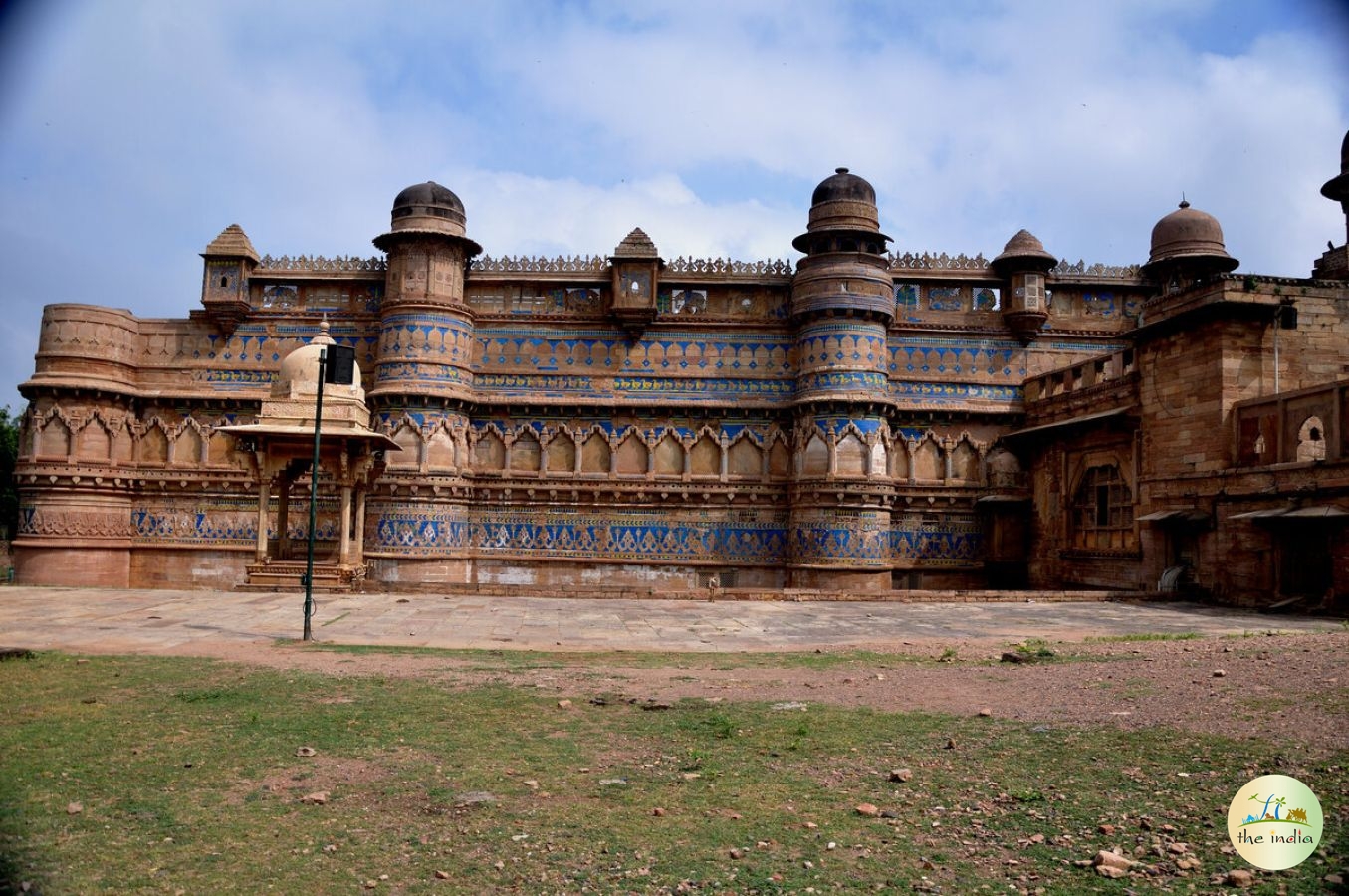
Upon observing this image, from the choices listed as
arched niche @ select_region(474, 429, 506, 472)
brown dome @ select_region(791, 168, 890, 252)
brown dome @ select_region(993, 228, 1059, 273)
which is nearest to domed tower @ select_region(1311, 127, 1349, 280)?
brown dome @ select_region(993, 228, 1059, 273)

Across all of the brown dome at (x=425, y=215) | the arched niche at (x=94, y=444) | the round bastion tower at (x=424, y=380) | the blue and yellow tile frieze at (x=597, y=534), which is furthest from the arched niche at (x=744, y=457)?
the arched niche at (x=94, y=444)

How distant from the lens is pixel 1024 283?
88.4ft

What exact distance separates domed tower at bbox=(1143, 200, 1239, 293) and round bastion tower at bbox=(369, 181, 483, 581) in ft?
61.3

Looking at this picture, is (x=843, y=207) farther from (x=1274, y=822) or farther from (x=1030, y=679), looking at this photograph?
(x=1274, y=822)

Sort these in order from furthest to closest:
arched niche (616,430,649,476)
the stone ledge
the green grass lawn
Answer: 1. arched niche (616,430,649,476)
2. the stone ledge
3. the green grass lawn

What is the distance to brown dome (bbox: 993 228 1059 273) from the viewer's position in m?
26.8

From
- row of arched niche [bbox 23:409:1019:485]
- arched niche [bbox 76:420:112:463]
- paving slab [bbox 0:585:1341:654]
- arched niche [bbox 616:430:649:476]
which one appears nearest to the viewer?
paving slab [bbox 0:585:1341:654]

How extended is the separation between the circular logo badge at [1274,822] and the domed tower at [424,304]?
22199mm

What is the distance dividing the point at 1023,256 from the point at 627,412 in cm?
1143

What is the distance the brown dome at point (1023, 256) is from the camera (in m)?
26.8

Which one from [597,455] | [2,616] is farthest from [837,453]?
[2,616]

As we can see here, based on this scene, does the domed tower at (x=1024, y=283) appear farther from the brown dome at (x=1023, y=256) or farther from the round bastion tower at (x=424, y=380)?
the round bastion tower at (x=424, y=380)

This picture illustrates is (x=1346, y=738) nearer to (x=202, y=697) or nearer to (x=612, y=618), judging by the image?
(x=202, y=697)

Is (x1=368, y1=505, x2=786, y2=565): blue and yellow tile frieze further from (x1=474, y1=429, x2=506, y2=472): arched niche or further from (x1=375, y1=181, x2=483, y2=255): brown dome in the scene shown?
(x1=375, y1=181, x2=483, y2=255): brown dome
